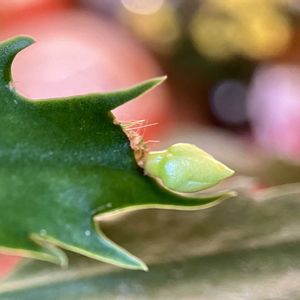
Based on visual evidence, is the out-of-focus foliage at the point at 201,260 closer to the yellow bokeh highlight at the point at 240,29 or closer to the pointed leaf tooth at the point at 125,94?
the pointed leaf tooth at the point at 125,94

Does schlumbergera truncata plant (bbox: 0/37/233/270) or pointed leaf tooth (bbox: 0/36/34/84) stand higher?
pointed leaf tooth (bbox: 0/36/34/84)

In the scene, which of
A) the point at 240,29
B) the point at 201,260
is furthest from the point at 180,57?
the point at 201,260

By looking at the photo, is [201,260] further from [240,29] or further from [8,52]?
[240,29]

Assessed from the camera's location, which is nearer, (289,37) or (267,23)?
(267,23)

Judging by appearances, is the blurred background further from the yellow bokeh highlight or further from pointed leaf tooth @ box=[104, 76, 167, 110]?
pointed leaf tooth @ box=[104, 76, 167, 110]

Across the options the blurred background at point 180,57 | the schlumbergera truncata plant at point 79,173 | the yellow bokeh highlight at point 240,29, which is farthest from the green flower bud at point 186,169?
the yellow bokeh highlight at point 240,29

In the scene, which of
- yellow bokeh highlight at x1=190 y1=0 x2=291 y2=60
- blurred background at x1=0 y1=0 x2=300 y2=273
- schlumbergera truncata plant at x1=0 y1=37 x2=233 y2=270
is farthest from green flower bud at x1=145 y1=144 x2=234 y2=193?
yellow bokeh highlight at x1=190 y1=0 x2=291 y2=60

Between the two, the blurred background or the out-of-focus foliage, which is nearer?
the out-of-focus foliage

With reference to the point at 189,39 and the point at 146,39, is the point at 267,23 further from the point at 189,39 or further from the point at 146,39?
the point at 146,39

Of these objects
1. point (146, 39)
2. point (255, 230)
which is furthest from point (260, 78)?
point (255, 230)
